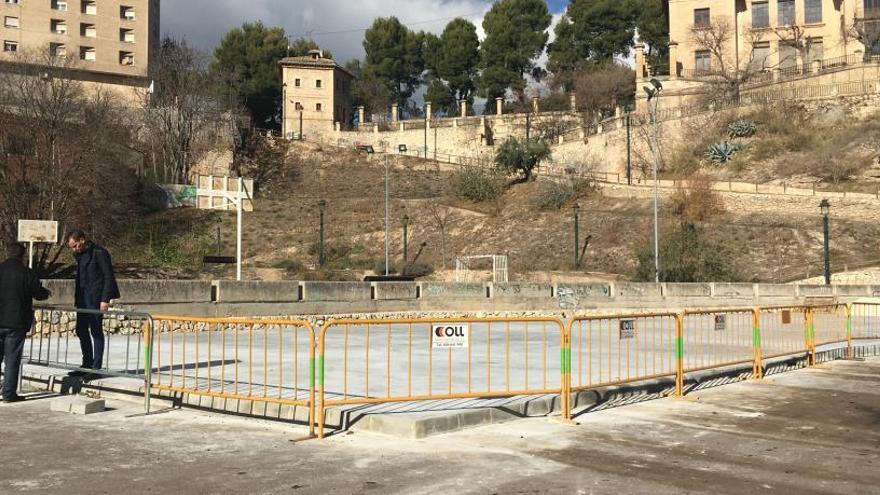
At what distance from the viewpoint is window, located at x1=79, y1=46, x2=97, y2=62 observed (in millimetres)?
73812

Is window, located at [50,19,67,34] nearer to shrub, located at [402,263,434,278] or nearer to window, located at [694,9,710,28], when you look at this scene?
shrub, located at [402,263,434,278]

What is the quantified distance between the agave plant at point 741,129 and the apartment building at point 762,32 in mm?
8700

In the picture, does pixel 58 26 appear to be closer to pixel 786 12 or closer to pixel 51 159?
pixel 51 159

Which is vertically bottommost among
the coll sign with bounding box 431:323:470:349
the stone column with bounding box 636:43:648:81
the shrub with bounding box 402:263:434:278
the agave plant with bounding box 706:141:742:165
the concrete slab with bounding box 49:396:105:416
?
the concrete slab with bounding box 49:396:105:416

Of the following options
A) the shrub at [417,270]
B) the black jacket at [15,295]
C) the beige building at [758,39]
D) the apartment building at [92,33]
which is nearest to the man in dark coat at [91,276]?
the black jacket at [15,295]

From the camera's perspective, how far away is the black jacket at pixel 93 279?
10359 millimetres

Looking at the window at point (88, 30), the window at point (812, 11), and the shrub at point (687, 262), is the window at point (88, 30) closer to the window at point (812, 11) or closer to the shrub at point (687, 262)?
the shrub at point (687, 262)

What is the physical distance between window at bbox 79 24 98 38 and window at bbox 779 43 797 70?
220ft

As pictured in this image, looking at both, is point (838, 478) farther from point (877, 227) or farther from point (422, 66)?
point (422, 66)

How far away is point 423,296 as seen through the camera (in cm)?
2267

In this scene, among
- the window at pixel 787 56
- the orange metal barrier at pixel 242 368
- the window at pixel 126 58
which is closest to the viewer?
the orange metal barrier at pixel 242 368

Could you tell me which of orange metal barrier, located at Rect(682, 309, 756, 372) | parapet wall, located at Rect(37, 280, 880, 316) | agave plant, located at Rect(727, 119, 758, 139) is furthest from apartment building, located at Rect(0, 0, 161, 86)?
orange metal barrier, located at Rect(682, 309, 756, 372)

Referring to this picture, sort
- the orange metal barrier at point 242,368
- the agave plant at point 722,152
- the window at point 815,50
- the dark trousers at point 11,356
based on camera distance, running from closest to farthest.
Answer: the orange metal barrier at point 242,368
the dark trousers at point 11,356
the agave plant at point 722,152
the window at point 815,50

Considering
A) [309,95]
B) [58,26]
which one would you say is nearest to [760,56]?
[309,95]
